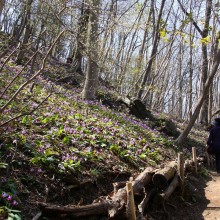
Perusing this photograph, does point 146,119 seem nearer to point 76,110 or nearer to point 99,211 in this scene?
point 76,110

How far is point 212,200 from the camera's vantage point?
7086 millimetres

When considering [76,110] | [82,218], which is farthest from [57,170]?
[76,110]

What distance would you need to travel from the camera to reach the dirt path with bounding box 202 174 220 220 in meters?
6.12

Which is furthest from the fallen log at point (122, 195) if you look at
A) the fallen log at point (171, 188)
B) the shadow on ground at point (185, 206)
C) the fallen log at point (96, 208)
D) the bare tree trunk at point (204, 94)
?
the bare tree trunk at point (204, 94)

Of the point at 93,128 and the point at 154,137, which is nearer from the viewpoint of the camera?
the point at 93,128

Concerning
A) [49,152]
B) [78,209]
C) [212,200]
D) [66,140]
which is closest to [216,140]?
[212,200]

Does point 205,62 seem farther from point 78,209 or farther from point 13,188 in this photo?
point 13,188

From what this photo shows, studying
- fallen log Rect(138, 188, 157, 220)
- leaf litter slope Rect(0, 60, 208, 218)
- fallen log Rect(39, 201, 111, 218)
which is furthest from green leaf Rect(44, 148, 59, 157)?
fallen log Rect(138, 188, 157, 220)

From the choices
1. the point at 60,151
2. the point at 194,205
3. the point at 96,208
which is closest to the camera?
the point at 96,208

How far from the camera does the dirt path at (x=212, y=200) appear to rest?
6121mm

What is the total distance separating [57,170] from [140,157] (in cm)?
323

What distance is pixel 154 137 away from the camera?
11.0m

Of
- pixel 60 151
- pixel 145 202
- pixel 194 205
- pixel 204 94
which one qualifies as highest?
pixel 204 94

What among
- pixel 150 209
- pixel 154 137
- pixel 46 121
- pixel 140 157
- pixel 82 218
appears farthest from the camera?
pixel 154 137
